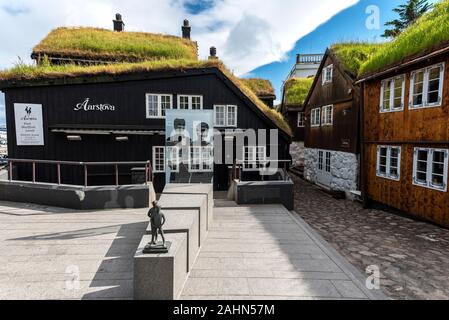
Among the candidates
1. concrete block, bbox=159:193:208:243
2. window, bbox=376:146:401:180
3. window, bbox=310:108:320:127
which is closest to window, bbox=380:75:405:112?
window, bbox=376:146:401:180

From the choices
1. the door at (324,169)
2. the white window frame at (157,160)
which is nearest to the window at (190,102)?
the white window frame at (157,160)

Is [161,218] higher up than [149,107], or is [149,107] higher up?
[149,107]

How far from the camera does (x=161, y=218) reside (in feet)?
13.9

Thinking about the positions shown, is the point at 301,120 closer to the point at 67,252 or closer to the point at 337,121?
the point at 337,121

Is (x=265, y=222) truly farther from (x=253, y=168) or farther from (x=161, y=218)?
(x=253, y=168)

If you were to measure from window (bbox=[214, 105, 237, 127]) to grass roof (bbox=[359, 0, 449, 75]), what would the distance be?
24.3 feet

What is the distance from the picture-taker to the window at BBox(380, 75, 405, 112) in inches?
451

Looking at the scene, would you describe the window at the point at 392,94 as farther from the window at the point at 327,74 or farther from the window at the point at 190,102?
the window at the point at 190,102

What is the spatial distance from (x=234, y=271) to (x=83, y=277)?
2.86 meters

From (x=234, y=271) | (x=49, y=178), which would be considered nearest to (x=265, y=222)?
(x=234, y=271)

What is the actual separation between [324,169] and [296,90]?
12.4 meters

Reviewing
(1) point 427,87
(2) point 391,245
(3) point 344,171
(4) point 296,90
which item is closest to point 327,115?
(3) point 344,171

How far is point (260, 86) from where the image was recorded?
72.3ft

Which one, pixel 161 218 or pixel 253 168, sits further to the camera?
pixel 253 168
